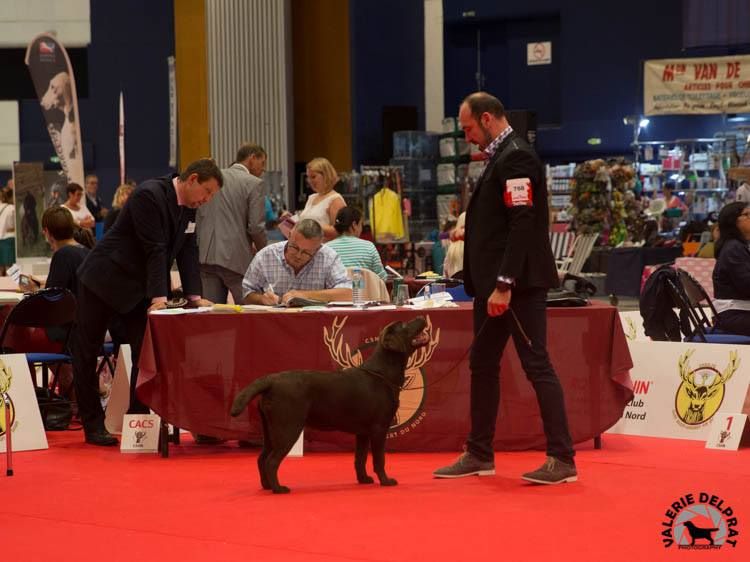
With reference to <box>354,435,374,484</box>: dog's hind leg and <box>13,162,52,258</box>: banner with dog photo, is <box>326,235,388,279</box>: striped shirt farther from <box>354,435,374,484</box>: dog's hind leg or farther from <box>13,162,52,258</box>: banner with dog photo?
<box>13,162,52,258</box>: banner with dog photo

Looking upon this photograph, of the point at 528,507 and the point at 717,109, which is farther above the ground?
the point at 717,109

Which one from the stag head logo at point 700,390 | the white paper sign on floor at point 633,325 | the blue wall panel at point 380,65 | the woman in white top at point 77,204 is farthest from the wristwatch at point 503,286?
the blue wall panel at point 380,65

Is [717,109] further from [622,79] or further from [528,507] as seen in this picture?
[528,507]

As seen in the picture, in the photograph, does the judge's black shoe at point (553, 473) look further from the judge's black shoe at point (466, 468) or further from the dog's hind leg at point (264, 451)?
the dog's hind leg at point (264, 451)

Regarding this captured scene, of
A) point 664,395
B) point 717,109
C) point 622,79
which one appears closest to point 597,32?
point 622,79

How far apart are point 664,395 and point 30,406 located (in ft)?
9.50

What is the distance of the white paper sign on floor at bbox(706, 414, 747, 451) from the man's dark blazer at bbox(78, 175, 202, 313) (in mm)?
2476

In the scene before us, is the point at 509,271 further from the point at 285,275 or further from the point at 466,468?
the point at 285,275

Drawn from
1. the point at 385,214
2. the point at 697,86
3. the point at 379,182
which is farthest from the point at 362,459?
the point at 697,86

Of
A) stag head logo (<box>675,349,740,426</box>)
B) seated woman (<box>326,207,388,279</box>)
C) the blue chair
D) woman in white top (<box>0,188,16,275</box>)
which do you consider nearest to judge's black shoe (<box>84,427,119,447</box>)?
seated woman (<box>326,207,388,279</box>)

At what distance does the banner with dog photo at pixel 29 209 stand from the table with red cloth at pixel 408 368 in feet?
20.2

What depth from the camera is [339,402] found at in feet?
14.3

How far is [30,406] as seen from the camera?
18.3 feet

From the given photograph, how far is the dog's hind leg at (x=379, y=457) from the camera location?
4.43m
